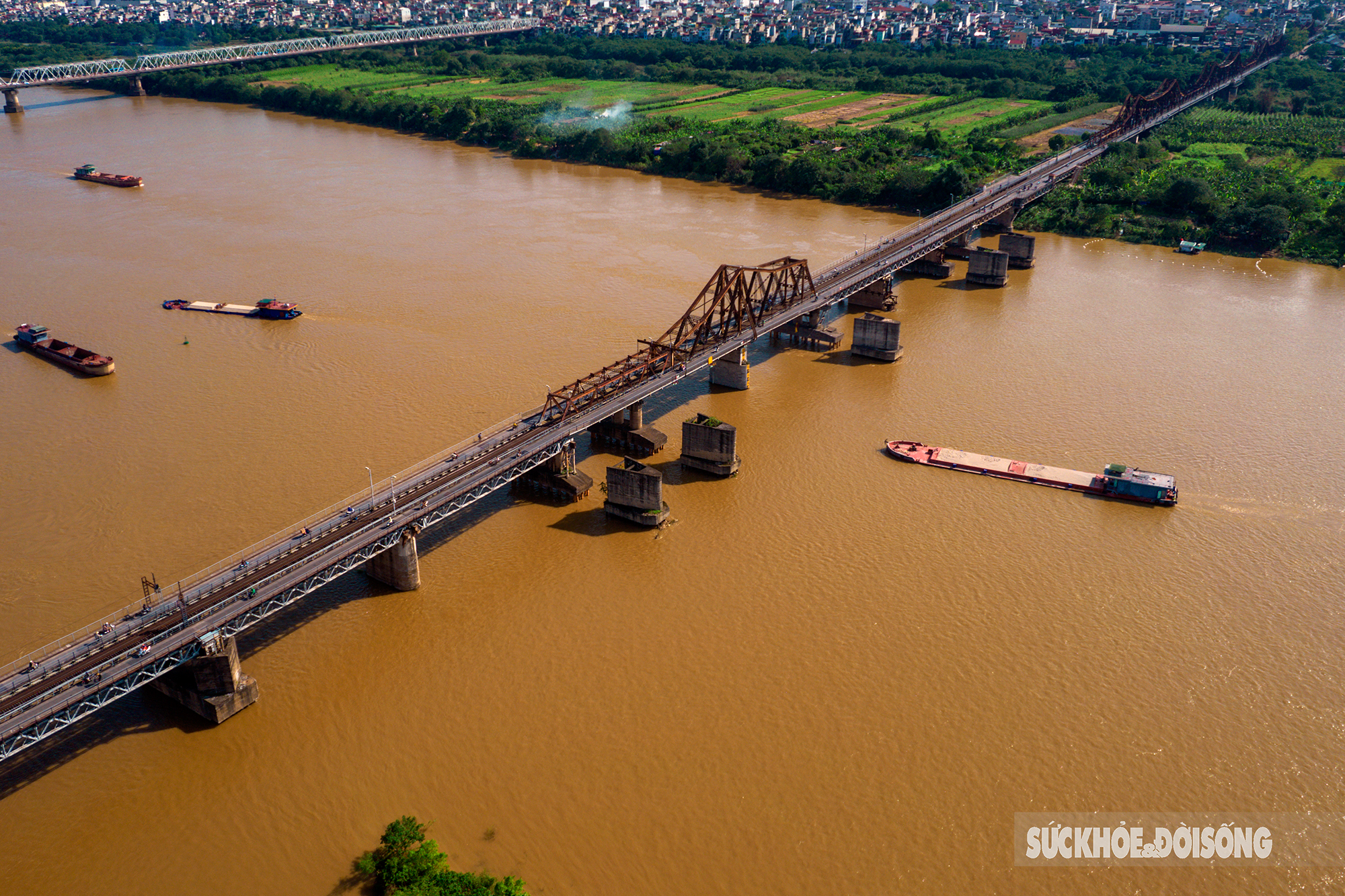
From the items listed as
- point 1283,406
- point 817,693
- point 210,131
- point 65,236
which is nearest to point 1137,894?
point 817,693

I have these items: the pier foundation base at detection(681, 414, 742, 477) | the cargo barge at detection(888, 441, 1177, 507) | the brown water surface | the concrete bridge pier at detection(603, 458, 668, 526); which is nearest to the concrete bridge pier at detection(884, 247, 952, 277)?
the brown water surface

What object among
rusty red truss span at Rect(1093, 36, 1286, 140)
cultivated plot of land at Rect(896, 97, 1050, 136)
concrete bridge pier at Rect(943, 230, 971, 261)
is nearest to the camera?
concrete bridge pier at Rect(943, 230, 971, 261)

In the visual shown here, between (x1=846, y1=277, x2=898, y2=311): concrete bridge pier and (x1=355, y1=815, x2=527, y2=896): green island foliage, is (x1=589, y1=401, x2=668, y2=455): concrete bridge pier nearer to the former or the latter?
(x1=355, y1=815, x2=527, y2=896): green island foliage

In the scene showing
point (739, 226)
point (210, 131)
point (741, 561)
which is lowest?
point (741, 561)

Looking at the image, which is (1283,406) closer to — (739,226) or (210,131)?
(739,226)

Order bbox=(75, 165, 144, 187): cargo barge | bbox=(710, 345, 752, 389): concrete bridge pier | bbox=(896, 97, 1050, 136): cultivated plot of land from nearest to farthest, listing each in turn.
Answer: bbox=(710, 345, 752, 389): concrete bridge pier → bbox=(75, 165, 144, 187): cargo barge → bbox=(896, 97, 1050, 136): cultivated plot of land

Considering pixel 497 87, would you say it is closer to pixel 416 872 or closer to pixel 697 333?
pixel 697 333
